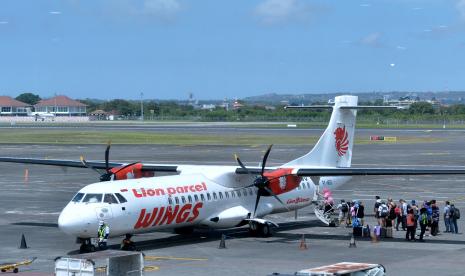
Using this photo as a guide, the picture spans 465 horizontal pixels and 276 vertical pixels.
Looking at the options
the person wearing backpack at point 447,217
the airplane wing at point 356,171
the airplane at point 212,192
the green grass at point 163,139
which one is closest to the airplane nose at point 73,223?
the airplane at point 212,192

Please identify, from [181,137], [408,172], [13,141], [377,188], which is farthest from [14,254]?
[181,137]

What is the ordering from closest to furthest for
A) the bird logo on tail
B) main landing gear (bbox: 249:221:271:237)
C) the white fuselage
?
the white fuselage
main landing gear (bbox: 249:221:271:237)
the bird logo on tail

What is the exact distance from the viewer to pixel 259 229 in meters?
35.6

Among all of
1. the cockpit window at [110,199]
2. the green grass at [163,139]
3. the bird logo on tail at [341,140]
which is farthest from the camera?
the green grass at [163,139]

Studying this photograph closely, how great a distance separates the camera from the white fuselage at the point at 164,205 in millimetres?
30141

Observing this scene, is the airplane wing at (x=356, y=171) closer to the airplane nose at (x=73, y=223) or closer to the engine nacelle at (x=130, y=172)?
the engine nacelle at (x=130, y=172)

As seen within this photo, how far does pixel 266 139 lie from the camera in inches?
4478

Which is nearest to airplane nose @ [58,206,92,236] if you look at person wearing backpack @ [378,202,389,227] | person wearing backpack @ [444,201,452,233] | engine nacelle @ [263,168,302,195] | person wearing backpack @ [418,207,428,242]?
engine nacelle @ [263,168,302,195]

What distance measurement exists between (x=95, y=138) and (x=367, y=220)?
7802 cm

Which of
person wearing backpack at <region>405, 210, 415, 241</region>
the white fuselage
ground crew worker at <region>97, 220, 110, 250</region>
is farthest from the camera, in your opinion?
person wearing backpack at <region>405, 210, 415, 241</region>

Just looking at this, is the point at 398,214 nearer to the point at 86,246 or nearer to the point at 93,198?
the point at 93,198

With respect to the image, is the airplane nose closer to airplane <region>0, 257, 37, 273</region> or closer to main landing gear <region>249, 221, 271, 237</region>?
airplane <region>0, 257, 37, 273</region>

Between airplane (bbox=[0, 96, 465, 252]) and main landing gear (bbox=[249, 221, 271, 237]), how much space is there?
0.04m

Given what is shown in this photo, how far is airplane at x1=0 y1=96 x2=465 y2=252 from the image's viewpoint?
30578 millimetres
